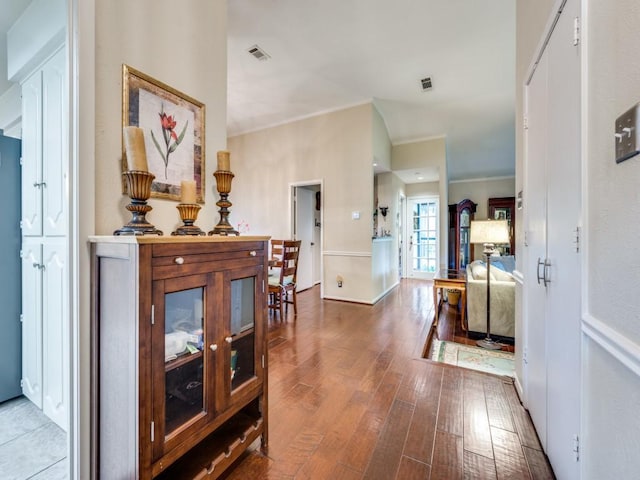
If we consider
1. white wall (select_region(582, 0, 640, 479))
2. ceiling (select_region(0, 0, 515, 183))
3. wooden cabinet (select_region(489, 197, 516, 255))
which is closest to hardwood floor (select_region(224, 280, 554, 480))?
white wall (select_region(582, 0, 640, 479))

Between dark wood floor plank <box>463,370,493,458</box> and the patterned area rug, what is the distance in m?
0.39

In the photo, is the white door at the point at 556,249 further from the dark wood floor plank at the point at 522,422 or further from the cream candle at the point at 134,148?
the cream candle at the point at 134,148

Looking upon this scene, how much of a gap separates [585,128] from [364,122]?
3817 mm

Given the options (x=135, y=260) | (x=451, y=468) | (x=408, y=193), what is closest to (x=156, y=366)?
(x=135, y=260)

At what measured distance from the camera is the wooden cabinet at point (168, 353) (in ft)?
2.93

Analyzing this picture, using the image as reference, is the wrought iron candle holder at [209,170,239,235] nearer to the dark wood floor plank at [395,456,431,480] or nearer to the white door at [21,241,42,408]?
the white door at [21,241,42,408]

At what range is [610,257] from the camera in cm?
Answer: 76

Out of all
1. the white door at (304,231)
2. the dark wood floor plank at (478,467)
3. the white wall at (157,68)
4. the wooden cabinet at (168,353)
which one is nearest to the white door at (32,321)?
the white wall at (157,68)

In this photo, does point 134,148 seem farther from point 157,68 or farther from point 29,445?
point 29,445

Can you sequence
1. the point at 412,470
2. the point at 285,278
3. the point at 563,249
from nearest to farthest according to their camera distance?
the point at 563,249 < the point at 412,470 < the point at 285,278

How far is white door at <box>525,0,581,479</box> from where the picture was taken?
1.05m

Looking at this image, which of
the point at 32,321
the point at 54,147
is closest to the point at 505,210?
the point at 54,147

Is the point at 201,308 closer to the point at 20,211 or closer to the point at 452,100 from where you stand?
the point at 20,211

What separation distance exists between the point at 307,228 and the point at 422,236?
3603 mm
